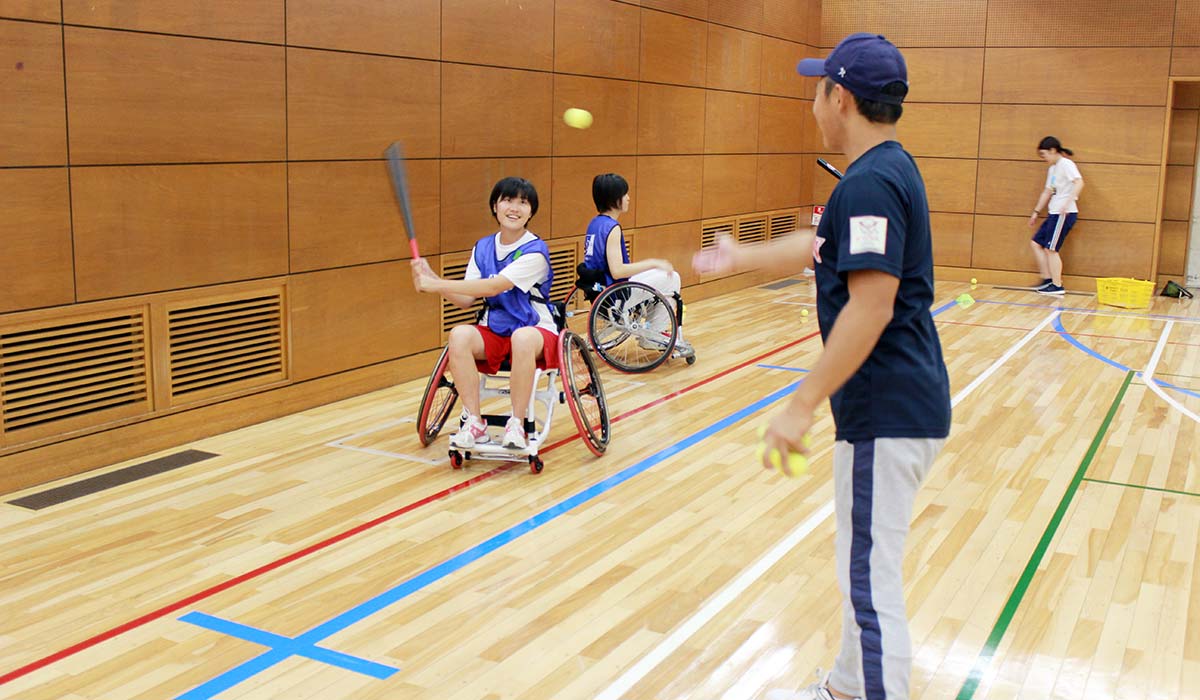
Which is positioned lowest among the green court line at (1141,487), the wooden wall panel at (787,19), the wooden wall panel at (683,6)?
the green court line at (1141,487)

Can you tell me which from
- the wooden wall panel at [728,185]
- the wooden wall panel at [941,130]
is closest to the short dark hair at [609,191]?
the wooden wall panel at [728,185]

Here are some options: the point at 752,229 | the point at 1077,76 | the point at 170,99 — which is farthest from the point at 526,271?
the point at 1077,76

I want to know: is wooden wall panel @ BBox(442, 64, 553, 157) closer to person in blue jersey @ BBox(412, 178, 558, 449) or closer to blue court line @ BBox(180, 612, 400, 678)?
person in blue jersey @ BBox(412, 178, 558, 449)

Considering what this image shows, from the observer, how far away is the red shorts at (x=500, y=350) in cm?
446

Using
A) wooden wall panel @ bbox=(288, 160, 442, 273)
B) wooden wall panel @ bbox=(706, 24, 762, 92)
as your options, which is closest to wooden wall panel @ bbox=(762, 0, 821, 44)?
wooden wall panel @ bbox=(706, 24, 762, 92)

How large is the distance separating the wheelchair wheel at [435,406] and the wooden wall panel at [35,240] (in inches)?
54.0

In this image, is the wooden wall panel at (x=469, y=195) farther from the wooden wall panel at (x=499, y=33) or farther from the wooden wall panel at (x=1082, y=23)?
the wooden wall panel at (x=1082, y=23)

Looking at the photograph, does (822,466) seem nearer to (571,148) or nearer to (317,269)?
(317,269)

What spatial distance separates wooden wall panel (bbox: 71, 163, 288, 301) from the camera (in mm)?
4379

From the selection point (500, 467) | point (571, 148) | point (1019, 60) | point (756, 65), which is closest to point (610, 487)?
point (500, 467)

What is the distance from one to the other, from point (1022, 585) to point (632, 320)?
3.20 meters

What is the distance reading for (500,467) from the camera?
4.55 meters

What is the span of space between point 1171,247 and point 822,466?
23.8 feet

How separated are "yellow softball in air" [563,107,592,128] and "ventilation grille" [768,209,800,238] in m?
3.71
